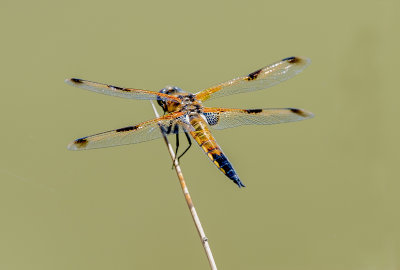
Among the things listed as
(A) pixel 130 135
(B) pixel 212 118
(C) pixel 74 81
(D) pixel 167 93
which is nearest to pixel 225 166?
(B) pixel 212 118

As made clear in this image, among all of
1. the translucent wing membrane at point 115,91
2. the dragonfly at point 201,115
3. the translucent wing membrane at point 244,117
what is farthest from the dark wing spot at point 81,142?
the translucent wing membrane at point 244,117

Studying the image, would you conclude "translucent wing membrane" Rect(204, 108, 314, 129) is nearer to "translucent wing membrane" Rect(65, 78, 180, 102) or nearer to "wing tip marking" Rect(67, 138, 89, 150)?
"translucent wing membrane" Rect(65, 78, 180, 102)

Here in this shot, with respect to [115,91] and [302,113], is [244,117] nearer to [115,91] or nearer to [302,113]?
[302,113]

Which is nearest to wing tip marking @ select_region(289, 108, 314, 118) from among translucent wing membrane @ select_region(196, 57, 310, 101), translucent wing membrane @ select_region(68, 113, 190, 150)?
translucent wing membrane @ select_region(196, 57, 310, 101)

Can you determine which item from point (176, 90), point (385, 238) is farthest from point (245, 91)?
point (385, 238)

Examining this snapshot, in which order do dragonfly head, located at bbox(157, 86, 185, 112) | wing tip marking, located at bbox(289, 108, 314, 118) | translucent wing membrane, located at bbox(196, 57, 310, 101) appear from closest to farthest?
1. wing tip marking, located at bbox(289, 108, 314, 118)
2. dragonfly head, located at bbox(157, 86, 185, 112)
3. translucent wing membrane, located at bbox(196, 57, 310, 101)
